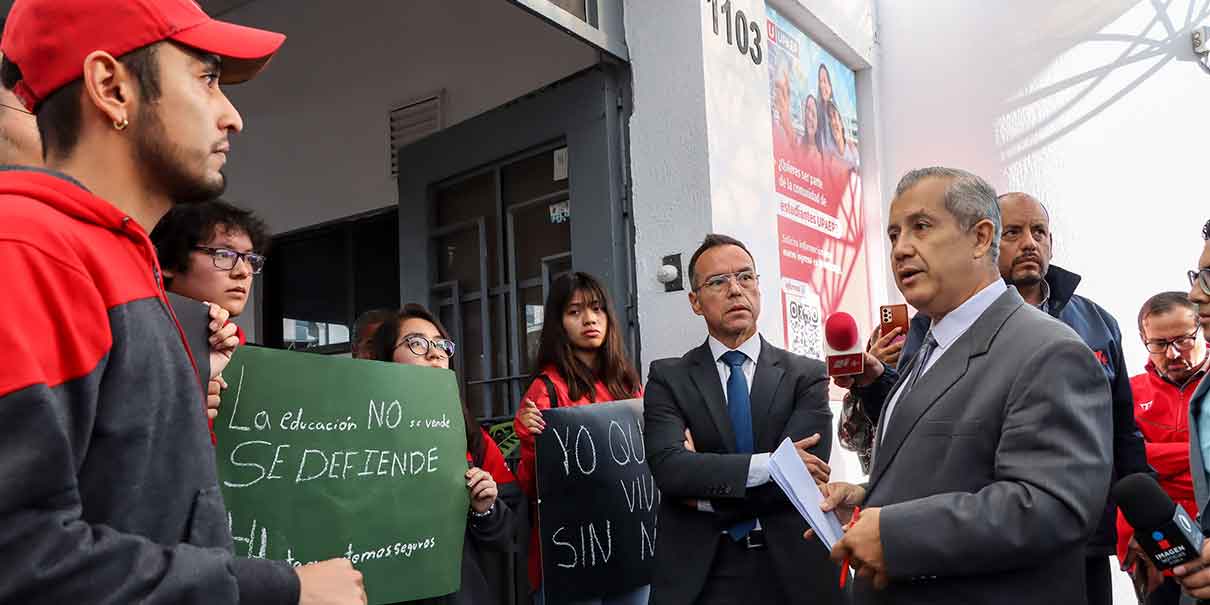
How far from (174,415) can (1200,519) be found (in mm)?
2108

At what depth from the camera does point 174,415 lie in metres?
1.21

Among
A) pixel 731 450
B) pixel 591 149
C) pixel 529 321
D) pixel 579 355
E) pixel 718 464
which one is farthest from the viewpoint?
pixel 529 321

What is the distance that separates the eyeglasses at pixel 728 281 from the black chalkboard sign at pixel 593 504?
694 millimetres

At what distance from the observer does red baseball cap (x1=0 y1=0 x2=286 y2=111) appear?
1.28 meters

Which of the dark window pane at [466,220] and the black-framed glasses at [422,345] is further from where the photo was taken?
the dark window pane at [466,220]

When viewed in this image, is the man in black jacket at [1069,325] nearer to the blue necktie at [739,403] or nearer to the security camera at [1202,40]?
the blue necktie at [739,403]

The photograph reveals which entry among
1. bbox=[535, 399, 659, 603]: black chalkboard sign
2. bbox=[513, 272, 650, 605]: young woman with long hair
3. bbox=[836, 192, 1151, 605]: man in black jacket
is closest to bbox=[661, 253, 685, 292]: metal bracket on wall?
bbox=[513, 272, 650, 605]: young woman with long hair

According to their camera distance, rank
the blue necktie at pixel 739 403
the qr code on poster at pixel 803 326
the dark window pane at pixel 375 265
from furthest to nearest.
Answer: the dark window pane at pixel 375 265 → the qr code on poster at pixel 803 326 → the blue necktie at pixel 739 403

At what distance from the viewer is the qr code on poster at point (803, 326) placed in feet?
16.2

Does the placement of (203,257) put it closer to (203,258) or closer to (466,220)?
(203,258)

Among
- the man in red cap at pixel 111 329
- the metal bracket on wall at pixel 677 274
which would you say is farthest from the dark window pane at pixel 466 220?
the man in red cap at pixel 111 329

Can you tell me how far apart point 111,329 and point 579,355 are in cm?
271

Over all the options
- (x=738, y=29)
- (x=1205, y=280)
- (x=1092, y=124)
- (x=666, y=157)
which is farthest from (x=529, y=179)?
(x=1205, y=280)

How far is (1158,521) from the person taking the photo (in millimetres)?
1678
